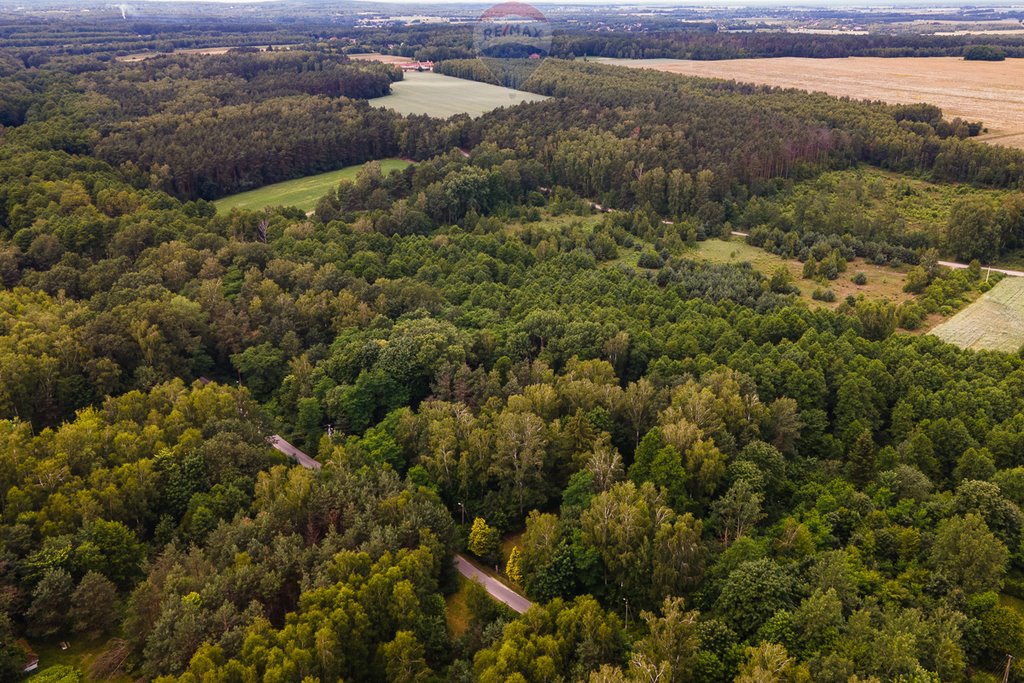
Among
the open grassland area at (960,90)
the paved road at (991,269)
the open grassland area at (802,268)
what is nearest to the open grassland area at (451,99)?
the open grassland area at (960,90)

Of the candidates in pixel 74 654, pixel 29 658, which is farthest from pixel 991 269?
pixel 29 658

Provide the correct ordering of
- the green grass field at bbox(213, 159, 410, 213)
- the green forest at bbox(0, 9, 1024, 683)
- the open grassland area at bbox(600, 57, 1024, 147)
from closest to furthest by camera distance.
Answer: the green forest at bbox(0, 9, 1024, 683) → the green grass field at bbox(213, 159, 410, 213) → the open grassland area at bbox(600, 57, 1024, 147)

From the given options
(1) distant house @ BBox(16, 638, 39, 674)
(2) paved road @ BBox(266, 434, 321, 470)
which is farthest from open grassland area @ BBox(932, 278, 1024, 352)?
(1) distant house @ BBox(16, 638, 39, 674)

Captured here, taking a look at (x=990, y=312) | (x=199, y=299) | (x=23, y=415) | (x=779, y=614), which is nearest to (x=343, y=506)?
(x=779, y=614)

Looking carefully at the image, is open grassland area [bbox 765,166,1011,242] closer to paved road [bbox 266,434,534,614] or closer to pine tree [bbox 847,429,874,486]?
pine tree [bbox 847,429,874,486]

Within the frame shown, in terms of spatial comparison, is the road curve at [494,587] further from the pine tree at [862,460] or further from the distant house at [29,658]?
the pine tree at [862,460]

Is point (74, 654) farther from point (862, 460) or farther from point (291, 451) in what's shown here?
point (862, 460)
